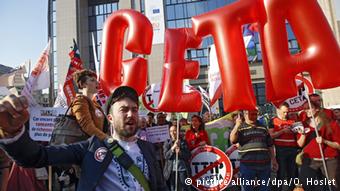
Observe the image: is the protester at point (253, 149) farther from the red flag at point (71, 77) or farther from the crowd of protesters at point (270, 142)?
the red flag at point (71, 77)

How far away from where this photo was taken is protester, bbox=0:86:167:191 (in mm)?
1440

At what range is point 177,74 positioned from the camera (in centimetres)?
465

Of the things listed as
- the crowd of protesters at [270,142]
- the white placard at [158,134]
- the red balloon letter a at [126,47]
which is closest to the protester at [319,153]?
the crowd of protesters at [270,142]

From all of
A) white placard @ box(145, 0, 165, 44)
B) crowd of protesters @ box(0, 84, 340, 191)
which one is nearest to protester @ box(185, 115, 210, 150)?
crowd of protesters @ box(0, 84, 340, 191)

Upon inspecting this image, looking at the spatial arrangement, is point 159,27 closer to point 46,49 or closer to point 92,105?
point 46,49

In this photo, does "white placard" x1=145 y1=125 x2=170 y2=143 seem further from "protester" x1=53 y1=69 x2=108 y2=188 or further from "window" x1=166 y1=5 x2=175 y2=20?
"window" x1=166 y1=5 x2=175 y2=20

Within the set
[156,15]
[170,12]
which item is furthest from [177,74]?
[170,12]

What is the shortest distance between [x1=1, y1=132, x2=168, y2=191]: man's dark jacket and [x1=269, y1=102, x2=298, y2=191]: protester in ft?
14.0

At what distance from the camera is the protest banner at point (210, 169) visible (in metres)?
5.46

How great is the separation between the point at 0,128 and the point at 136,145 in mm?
827

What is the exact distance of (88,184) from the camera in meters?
1.70

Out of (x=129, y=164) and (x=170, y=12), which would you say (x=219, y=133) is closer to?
(x=129, y=164)

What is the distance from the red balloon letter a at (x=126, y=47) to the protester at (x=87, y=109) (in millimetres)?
1556

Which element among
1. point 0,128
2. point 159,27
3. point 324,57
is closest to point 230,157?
point 324,57
